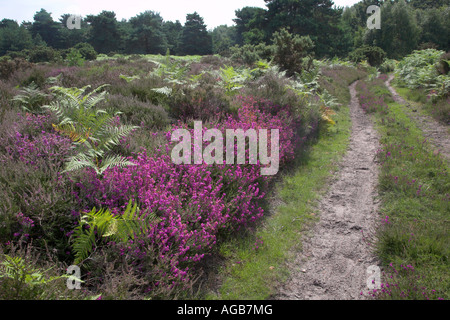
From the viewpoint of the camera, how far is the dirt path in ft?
23.8

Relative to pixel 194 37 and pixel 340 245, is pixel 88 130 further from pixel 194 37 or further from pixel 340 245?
pixel 194 37

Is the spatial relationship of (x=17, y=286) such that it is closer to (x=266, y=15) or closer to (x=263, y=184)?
(x=263, y=184)

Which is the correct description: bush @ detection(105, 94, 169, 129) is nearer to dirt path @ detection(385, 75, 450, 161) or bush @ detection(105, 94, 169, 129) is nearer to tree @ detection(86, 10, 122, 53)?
dirt path @ detection(385, 75, 450, 161)

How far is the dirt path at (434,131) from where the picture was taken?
7257mm

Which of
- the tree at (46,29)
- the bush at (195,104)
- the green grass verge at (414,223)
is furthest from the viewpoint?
the tree at (46,29)

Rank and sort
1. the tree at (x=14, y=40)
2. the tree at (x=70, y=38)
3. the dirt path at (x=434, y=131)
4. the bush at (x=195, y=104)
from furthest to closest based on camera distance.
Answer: the tree at (x=70, y=38), the tree at (x=14, y=40), the dirt path at (x=434, y=131), the bush at (x=195, y=104)

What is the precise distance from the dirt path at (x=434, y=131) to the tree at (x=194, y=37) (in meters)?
42.1

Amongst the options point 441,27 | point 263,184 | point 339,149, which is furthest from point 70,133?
point 441,27

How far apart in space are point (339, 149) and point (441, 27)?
56.1 m

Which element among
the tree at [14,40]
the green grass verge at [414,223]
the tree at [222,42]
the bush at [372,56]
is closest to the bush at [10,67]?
the green grass verge at [414,223]

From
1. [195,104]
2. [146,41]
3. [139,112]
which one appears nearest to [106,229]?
[139,112]

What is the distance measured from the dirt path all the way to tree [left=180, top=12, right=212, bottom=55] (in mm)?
42086

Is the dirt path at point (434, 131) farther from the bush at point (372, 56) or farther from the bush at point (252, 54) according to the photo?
the bush at point (372, 56)

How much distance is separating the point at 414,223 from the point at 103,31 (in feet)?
155
